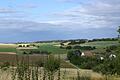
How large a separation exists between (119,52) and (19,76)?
23.7 m

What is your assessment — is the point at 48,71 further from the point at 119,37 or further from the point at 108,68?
the point at 108,68

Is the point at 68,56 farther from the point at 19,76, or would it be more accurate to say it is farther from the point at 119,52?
the point at 19,76

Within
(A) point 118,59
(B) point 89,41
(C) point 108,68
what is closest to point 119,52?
(A) point 118,59

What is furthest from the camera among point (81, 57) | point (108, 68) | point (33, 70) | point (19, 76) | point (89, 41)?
point (89, 41)

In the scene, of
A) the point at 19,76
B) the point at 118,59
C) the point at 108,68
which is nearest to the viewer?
the point at 19,76

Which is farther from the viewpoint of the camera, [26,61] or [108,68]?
[108,68]

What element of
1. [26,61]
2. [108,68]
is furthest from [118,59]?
[26,61]

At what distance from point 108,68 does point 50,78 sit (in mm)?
35267

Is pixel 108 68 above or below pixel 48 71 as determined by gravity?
below

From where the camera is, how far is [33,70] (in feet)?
30.9

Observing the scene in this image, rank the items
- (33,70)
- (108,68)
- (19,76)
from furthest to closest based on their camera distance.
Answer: (108,68) → (33,70) → (19,76)

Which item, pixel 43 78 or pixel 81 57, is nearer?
pixel 43 78

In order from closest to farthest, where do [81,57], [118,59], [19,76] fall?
1. [19,76]
2. [118,59]
3. [81,57]

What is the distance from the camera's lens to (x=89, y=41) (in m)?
160
